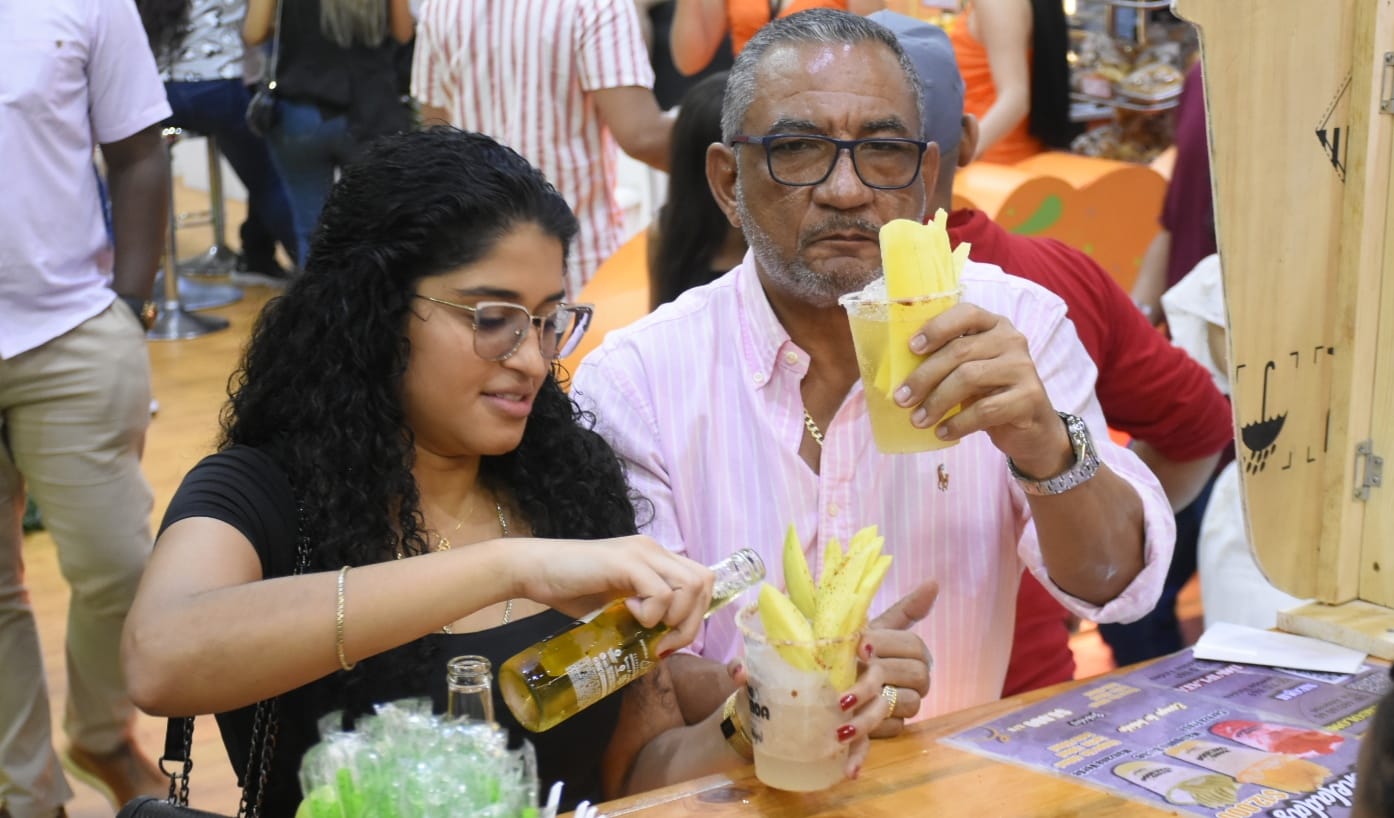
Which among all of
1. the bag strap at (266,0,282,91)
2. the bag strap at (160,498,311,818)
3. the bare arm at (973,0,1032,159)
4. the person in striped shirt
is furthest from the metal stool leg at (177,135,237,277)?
the bag strap at (160,498,311,818)

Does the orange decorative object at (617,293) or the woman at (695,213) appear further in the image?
the orange decorative object at (617,293)

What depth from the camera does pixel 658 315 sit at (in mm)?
2393

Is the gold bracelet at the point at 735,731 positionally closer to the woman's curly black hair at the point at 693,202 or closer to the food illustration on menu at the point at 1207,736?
the food illustration on menu at the point at 1207,736

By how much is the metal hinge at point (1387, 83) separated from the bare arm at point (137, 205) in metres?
2.45

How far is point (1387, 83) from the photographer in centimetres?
215

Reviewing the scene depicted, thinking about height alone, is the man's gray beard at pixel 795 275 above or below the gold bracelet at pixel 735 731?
above

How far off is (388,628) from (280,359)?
0.55 metres

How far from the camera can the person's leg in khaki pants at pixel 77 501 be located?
3.18 meters

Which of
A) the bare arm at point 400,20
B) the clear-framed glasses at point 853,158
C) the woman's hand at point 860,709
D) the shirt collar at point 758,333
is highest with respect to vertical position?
the bare arm at point 400,20

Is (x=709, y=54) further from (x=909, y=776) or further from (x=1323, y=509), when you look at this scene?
(x=909, y=776)

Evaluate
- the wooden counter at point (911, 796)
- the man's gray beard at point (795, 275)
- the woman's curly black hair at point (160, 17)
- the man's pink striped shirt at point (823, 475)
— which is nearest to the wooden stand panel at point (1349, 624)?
the man's pink striped shirt at point (823, 475)

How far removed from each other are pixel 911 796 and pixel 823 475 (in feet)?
1.97

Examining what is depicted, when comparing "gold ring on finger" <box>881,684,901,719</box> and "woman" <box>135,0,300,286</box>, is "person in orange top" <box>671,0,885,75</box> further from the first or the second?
"gold ring on finger" <box>881,684,901,719</box>

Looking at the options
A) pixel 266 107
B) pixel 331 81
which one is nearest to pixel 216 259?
pixel 266 107
